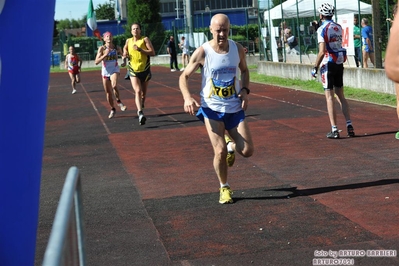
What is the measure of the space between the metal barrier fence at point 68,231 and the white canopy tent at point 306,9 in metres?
22.6

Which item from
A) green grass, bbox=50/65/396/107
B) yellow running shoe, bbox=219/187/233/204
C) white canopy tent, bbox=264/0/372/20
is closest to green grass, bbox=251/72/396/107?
green grass, bbox=50/65/396/107

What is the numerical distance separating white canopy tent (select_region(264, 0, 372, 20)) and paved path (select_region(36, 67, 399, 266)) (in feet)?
34.4

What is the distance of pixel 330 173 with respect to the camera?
9.56m

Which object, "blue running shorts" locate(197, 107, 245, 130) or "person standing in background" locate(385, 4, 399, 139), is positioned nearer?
"person standing in background" locate(385, 4, 399, 139)

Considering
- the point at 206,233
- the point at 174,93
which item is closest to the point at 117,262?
the point at 206,233

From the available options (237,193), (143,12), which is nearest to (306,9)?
(237,193)

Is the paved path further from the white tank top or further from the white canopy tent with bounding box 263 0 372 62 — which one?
the white canopy tent with bounding box 263 0 372 62

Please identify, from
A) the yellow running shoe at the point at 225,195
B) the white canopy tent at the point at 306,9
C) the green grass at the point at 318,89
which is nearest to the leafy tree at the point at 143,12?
the white canopy tent at the point at 306,9

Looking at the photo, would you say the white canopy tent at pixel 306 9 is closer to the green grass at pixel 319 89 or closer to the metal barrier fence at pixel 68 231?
the green grass at pixel 319 89

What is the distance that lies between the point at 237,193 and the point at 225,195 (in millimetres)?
498

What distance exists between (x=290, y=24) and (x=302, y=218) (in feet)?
79.7

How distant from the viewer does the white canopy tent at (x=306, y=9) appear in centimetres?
2616

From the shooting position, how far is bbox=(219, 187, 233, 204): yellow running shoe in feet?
27.0

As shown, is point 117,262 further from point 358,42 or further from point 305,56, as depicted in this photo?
point 305,56
